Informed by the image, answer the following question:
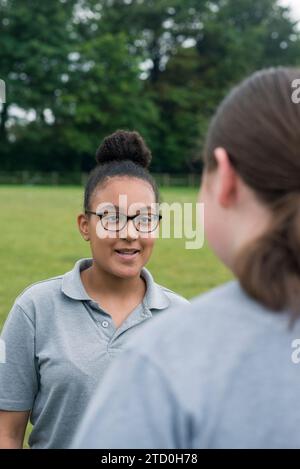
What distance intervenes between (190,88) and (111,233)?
1906 inches

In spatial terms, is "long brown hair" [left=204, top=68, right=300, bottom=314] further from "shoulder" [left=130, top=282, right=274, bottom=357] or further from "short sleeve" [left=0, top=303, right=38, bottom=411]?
"short sleeve" [left=0, top=303, right=38, bottom=411]

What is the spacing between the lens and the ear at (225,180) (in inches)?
48.7

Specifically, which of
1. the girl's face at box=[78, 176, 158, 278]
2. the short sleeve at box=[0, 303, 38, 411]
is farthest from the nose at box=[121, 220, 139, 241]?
the short sleeve at box=[0, 303, 38, 411]

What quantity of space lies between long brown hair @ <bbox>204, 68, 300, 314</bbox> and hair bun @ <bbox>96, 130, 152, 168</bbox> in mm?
1467

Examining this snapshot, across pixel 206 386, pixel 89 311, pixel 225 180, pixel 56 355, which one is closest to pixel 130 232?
pixel 89 311

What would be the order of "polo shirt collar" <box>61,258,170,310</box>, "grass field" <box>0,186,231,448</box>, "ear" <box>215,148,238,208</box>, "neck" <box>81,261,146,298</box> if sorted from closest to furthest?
1. "ear" <box>215,148,238,208</box>
2. "polo shirt collar" <box>61,258,170,310</box>
3. "neck" <box>81,261,146,298</box>
4. "grass field" <box>0,186,231,448</box>

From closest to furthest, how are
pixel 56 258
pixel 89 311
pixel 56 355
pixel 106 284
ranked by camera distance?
pixel 56 355 → pixel 89 311 → pixel 106 284 → pixel 56 258

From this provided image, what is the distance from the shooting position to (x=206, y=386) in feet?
3.63

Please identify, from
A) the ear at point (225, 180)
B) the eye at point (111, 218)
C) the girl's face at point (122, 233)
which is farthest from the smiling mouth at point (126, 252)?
the ear at point (225, 180)

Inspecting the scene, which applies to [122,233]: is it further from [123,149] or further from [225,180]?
[225,180]

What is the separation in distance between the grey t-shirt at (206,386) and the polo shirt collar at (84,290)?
1275mm

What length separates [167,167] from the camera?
155ft

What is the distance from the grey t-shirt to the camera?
3.61 ft

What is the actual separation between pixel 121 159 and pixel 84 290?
0.52 meters
